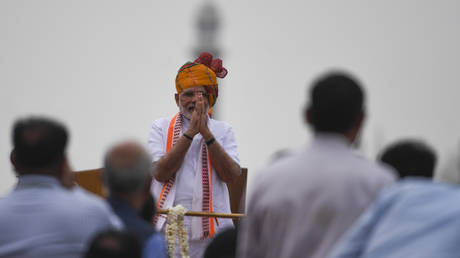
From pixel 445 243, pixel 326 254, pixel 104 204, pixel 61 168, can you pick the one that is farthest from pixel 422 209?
pixel 61 168

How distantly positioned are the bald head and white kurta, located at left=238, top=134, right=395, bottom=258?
0.53 meters

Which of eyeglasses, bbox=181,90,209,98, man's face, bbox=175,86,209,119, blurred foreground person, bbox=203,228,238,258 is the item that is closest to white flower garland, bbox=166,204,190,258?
man's face, bbox=175,86,209,119

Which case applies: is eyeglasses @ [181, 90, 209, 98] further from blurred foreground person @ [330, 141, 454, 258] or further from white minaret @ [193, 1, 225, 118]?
white minaret @ [193, 1, 225, 118]

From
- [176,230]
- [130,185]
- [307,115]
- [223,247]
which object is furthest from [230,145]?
[130,185]

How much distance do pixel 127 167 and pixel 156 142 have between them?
295 cm

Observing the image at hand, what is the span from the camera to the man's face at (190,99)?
6523mm

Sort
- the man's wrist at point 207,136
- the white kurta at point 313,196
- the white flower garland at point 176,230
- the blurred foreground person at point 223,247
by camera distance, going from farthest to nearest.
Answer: the man's wrist at point 207,136, the white flower garland at point 176,230, the blurred foreground person at point 223,247, the white kurta at point 313,196

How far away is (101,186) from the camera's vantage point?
22.8 ft

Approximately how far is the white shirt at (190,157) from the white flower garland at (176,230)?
0.47 feet

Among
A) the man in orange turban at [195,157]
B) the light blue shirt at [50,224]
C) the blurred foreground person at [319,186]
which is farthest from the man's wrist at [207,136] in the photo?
the light blue shirt at [50,224]

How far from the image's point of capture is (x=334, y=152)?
356 centimetres

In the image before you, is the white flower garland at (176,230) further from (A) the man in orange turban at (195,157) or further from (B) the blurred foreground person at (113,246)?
(B) the blurred foreground person at (113,246)

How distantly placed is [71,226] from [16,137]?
1.74ft

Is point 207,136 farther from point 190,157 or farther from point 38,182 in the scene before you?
point 38,182
